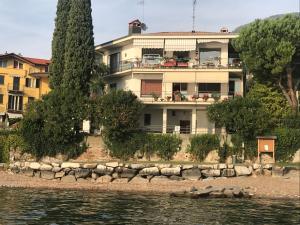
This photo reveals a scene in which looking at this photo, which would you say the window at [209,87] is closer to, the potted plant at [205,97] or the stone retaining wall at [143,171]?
the potted plant at [205,97]

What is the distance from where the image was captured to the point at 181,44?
185 feet

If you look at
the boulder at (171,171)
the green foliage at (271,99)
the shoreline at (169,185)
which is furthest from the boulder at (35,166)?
the green foliage at (271,99)

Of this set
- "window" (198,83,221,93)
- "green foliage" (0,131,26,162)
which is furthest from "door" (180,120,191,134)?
"green foliage" (0,131,26,162)

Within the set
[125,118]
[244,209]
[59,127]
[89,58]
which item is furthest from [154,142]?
[244,209]

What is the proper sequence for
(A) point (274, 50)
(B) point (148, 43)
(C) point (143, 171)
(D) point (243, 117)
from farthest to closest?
(B) point (148, 43) < (A) point (274, 50) < (D) point (243, 117) < (C) point (143, 171)

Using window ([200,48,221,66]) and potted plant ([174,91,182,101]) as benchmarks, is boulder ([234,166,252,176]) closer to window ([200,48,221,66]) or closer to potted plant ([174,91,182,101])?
potted plant ([174,91,182,101])

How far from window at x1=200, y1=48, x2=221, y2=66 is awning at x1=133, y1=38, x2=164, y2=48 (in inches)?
194

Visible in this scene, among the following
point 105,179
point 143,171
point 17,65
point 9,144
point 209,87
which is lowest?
point 105,179

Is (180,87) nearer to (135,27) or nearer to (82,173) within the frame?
(135,27)

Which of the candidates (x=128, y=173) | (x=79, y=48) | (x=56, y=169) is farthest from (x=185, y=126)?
(x=56, y=169)

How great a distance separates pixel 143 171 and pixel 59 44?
24.3m

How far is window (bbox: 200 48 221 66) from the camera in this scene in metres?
56.0

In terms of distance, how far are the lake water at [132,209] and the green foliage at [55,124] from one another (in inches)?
582

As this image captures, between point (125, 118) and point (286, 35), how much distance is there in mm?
19090
